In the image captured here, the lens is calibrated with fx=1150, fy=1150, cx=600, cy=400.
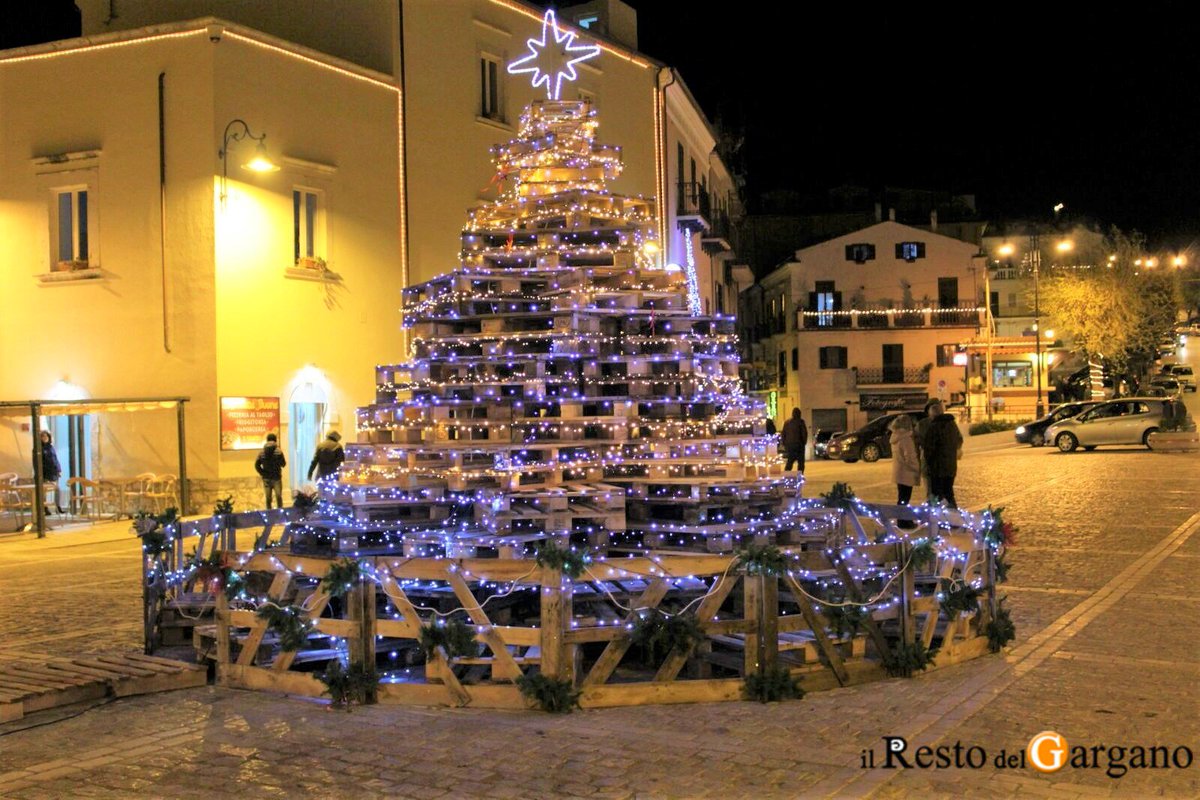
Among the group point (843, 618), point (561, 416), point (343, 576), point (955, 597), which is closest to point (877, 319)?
point (955, 597)

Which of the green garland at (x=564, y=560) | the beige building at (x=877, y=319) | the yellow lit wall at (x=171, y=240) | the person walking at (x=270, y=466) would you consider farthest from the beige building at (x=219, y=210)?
the beige building at (x=877, y=319)

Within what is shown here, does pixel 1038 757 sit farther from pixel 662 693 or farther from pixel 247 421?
pixel 247 421

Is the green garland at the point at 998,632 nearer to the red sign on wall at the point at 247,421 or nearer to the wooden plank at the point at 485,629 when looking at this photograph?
the wooden plank at the point at 485,629

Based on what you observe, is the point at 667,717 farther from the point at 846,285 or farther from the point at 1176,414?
the point at 846,285

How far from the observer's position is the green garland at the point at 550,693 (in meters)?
6.70

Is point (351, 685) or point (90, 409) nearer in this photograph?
point (351, 685)

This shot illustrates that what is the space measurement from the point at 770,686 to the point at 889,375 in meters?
48.1

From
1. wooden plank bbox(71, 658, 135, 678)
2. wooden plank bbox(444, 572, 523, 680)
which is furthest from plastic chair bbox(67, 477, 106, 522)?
wooden plank bbox(444, 572, 523, 680)

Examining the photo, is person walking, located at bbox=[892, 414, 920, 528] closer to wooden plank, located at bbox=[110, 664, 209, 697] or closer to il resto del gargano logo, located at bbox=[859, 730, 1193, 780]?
il resto del gargano logo, located at bbox=[859, 730, 1193, 780]

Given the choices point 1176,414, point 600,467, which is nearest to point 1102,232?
point 1176,414

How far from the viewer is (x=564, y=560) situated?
662cm

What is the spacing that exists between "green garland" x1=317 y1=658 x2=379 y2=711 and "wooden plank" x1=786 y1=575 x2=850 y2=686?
2642 millimetres

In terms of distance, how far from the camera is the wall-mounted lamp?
20.5 meters

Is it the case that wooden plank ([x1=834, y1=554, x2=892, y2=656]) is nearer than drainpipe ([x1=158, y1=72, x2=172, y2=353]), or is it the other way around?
wooden plank ([x1=834, y1=554, x2=892, y2=656])
